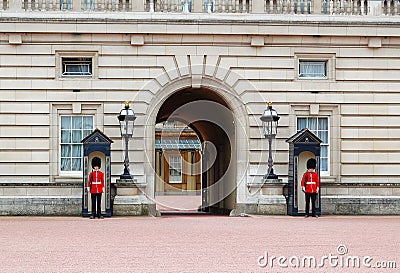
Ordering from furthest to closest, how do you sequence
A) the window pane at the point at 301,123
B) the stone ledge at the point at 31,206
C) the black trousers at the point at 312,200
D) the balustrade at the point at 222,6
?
1. the window pane at the point at 301,123
2. the balustrade at the point at 222,6
3. the stone ledge at the point at 31,206
4. the black trousers at the point at 312,200

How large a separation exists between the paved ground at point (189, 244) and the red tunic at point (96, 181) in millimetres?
1463

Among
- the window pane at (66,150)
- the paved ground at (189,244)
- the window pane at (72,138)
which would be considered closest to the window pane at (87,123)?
the window pane at (72,138)

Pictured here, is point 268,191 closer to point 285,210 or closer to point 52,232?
point 285,210

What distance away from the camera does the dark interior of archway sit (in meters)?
24.0

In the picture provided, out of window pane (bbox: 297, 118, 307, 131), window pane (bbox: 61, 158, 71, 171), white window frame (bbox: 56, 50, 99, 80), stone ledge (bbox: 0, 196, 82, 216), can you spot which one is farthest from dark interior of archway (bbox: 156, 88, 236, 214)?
stone ledge (bbox: 0, 196, 82, 216)

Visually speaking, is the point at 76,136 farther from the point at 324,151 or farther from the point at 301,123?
the point at 324,151

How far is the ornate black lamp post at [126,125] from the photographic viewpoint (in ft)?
70.1

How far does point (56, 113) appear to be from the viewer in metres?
22.2

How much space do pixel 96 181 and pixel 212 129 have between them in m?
7.54

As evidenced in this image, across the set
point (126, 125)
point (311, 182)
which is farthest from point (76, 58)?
point (311, 182)

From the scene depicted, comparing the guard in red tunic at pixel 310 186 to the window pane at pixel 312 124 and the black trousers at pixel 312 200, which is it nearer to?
the black trousers at pixel 312 200

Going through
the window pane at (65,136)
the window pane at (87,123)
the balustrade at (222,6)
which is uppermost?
the balustrade at (222,6)

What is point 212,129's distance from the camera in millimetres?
27797

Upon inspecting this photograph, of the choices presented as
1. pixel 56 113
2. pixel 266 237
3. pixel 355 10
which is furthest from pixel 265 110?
pixel 266 237
